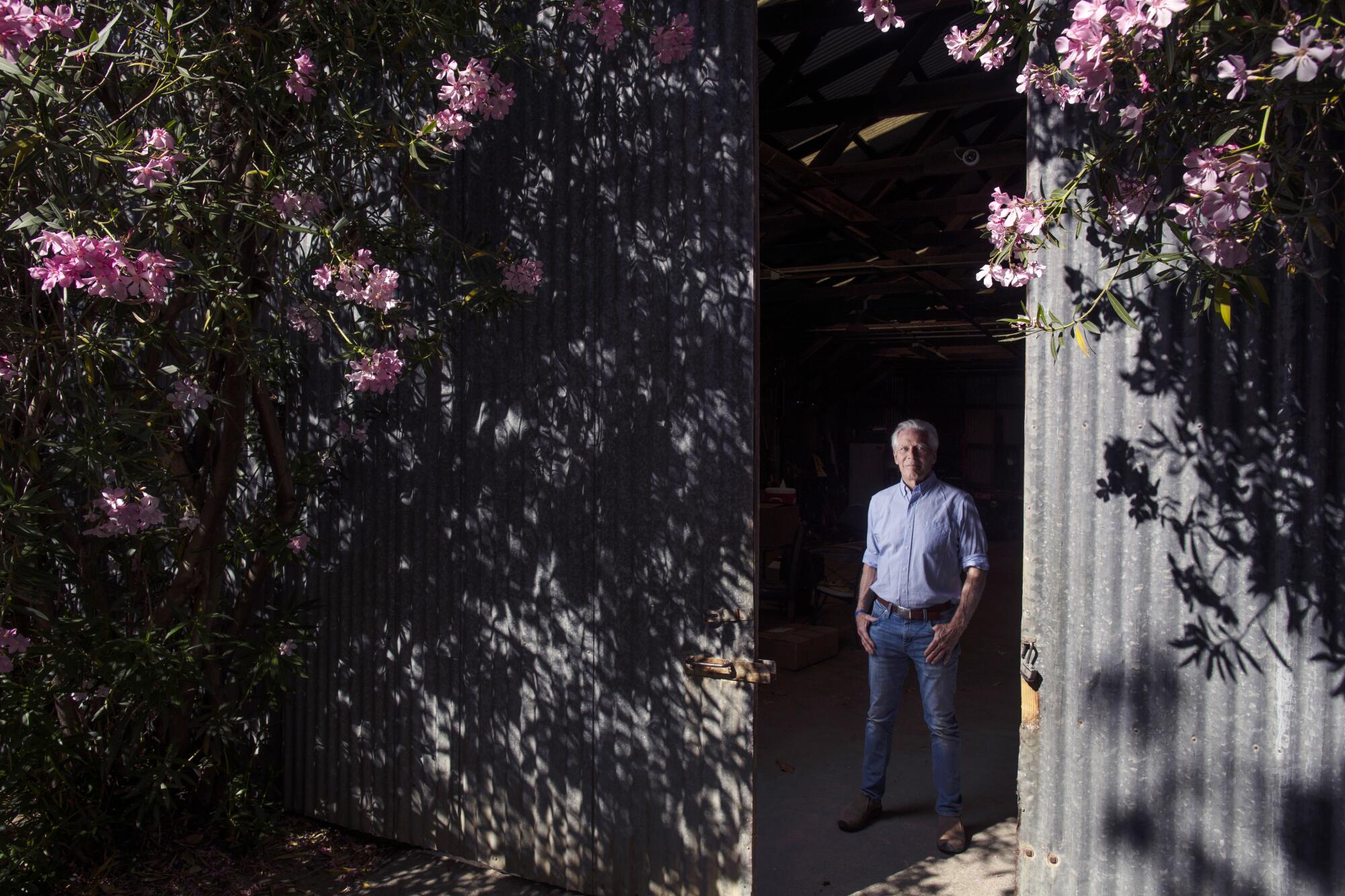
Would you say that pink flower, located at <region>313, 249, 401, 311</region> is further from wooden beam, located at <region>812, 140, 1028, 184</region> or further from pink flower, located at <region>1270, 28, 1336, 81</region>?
wooden beam, located at <region>812, 140, 1028, 184</region>

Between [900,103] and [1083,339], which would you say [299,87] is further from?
[900,103]

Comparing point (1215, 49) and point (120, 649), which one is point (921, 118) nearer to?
point (1215, 49)

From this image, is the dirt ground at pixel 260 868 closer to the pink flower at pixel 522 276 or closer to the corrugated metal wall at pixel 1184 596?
the pink flower at pixel 522 276

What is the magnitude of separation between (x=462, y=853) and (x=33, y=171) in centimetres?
322

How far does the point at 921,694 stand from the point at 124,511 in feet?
11.6

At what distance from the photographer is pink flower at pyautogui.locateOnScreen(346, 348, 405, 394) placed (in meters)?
3.40

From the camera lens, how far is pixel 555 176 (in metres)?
4.11

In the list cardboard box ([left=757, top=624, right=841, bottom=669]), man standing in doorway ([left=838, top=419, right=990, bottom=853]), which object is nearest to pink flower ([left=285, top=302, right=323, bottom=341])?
man standing in doorway ([left=838, top=419, right=990, bottom=853])

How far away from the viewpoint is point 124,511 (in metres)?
3.19

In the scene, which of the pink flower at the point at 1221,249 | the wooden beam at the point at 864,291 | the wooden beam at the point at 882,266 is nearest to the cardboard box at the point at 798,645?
the wooden beam at the point at 882,266

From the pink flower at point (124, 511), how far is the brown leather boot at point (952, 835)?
365 cm

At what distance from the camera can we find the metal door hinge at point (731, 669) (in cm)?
358

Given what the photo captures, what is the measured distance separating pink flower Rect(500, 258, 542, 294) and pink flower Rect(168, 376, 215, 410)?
4.04 ft

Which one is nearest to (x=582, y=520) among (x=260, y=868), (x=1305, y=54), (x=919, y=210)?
(x=260, y=868)
